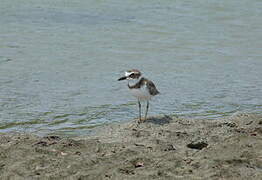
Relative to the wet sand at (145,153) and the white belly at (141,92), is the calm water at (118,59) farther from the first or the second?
the wet sand at (145,153)

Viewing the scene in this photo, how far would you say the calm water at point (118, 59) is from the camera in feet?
32.9

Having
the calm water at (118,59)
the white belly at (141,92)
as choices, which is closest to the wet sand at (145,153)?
the white belly at (141,92)

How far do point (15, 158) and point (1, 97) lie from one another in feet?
12.4

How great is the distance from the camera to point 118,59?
43.7ft

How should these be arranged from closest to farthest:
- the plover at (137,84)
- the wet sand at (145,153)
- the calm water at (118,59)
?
the wet sand at (145,153), the plover at (137,84), the calm water at (118,59)

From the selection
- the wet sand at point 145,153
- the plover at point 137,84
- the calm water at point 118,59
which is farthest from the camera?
the calm water at point 118,59

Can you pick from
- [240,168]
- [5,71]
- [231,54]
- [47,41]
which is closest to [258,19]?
[231,54]

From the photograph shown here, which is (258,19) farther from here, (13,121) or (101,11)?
(13,121)

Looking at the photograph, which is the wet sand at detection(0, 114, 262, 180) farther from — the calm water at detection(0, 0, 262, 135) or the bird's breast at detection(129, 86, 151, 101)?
the calm water at detection(0, 0, 262, 135)

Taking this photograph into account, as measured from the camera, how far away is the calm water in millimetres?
10039

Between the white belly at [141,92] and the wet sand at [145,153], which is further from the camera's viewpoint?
the white belly at [141,92]

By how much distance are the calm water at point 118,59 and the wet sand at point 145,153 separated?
1.18 m

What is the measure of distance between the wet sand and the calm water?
1.18 meters

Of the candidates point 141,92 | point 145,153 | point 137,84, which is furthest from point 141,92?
point 145,153
